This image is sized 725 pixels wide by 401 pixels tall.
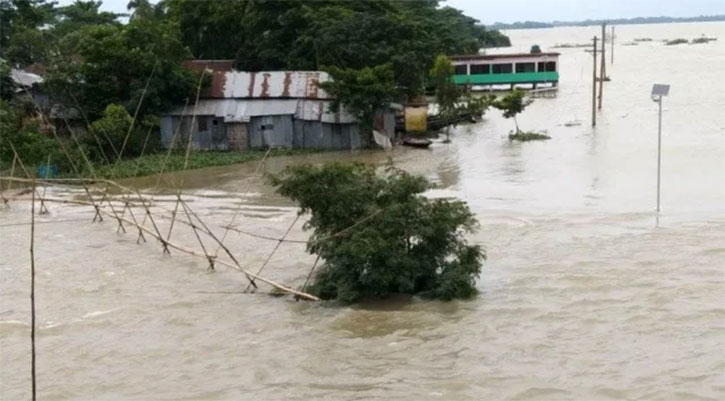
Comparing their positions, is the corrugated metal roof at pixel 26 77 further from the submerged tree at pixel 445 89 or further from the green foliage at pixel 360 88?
the submerged tree at pixel 445 89

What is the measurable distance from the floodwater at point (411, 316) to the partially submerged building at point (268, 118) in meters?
5.72

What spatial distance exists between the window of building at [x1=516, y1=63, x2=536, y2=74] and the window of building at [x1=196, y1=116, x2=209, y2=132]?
20218 mm

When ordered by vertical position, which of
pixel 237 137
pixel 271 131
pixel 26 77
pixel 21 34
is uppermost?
pixel 21 34

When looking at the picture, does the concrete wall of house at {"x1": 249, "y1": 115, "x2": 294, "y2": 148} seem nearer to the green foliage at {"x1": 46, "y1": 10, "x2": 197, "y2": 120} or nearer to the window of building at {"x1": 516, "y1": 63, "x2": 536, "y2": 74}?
the green foliage at {"x1": 46, "y1": 10, "x2": 197, "y2": 120}

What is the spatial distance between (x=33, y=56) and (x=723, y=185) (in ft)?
56.8

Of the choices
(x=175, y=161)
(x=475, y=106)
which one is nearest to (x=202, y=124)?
(x=175, y=161)

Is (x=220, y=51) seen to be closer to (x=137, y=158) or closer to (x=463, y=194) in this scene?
(x=137, y=158)

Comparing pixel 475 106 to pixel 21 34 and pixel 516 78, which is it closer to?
pixel 21 34

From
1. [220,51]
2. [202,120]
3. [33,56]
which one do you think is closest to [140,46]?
[202,120]

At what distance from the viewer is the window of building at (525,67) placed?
38.8m

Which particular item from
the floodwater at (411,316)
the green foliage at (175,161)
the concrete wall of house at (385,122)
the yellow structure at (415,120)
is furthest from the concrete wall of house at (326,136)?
the floodwater at (411,316)

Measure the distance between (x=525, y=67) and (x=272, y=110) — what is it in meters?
19.9

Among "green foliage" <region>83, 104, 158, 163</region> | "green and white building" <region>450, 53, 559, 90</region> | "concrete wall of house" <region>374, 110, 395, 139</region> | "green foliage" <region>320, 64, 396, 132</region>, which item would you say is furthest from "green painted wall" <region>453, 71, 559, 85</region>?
"green foliage" <region>83, 104, 158, 163</region>

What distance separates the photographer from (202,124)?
859 inches
